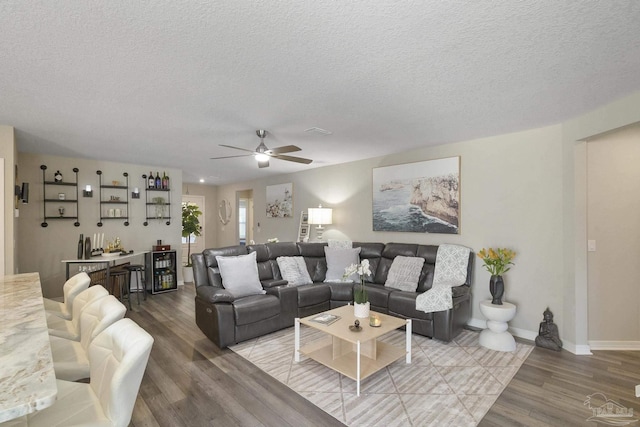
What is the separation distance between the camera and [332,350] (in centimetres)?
283

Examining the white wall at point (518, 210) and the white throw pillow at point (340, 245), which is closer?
the white wall at point (518, 210)

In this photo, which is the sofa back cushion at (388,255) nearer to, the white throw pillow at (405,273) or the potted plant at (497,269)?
the white throw pillow at (405,273)

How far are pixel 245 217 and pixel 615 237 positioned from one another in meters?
8.67

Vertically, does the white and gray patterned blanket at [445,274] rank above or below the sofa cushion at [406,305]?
above

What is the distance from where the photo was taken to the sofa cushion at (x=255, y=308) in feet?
11.0

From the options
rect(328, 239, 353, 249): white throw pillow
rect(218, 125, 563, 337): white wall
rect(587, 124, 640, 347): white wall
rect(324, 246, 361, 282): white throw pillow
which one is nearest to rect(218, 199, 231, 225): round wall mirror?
rect(328, 239, 353, 249): white throw pillow

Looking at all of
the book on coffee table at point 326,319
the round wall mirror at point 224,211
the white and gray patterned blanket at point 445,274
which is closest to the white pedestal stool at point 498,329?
the white and gray patterned blanket at point 445,274

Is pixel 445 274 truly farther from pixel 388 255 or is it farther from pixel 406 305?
pixel 388 255

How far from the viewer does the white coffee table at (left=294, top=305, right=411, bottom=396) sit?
2529 millimetres

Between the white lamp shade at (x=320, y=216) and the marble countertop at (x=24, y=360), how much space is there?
4.14 metres

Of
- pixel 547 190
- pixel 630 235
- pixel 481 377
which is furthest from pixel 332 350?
pixel 630 235

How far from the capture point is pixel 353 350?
2943mm

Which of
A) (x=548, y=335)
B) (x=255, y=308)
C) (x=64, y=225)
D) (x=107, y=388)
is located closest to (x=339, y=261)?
(x=255, y=308)

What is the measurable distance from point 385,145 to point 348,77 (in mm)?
2234
